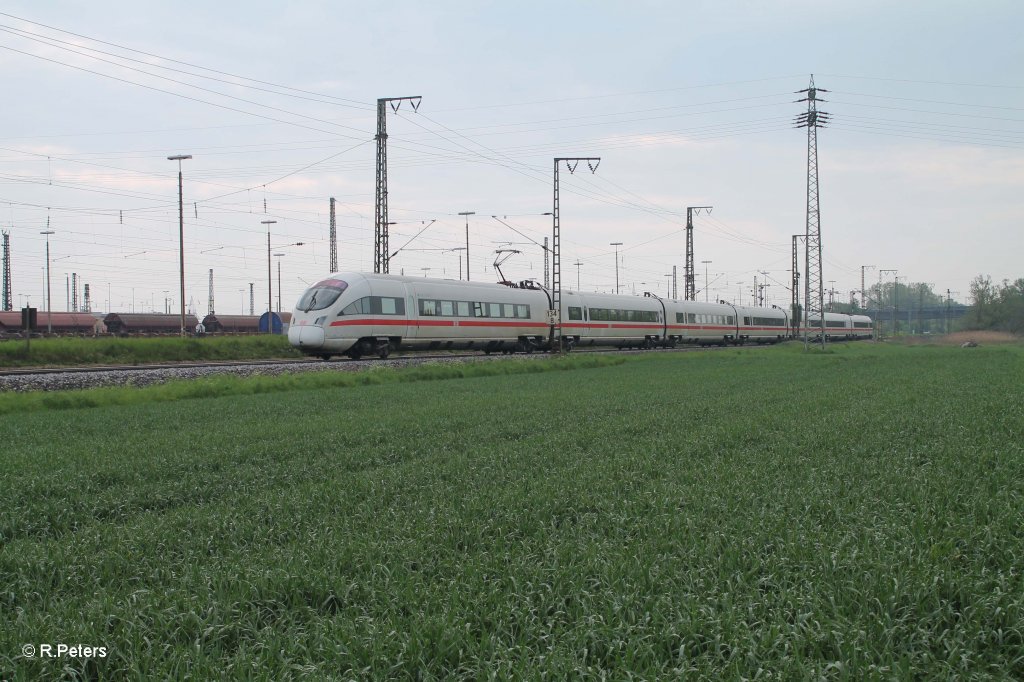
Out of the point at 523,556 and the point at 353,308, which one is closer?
the point at 523,556

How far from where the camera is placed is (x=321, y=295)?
1280 inches

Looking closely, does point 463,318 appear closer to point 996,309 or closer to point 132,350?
point 132,350

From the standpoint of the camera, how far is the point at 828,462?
9.08m

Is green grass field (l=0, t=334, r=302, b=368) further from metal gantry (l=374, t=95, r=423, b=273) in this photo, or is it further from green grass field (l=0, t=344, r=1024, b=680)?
green grass field (l=0, t=344, r=1024, b=680)

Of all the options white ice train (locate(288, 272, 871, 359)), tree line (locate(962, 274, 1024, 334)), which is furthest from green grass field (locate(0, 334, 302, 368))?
tree line (locate(962, 274, 1024, 334))

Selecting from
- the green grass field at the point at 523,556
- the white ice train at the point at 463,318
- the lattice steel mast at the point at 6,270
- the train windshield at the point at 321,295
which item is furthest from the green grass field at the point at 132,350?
the lattice steel mast at the point at 6,270

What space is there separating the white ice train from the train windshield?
0.14ft

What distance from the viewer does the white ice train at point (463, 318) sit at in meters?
32.6

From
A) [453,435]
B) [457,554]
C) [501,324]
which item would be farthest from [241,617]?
[501,324]

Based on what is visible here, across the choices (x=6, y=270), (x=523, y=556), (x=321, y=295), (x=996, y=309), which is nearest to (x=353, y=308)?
(x=321, y=295)

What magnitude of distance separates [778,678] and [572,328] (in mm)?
44107

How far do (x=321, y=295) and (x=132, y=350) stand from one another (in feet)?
41.6

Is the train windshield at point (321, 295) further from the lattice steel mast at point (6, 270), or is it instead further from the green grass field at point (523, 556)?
the lattice steel mast at point (6, 270)

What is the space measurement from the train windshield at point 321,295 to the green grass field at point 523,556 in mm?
20418
